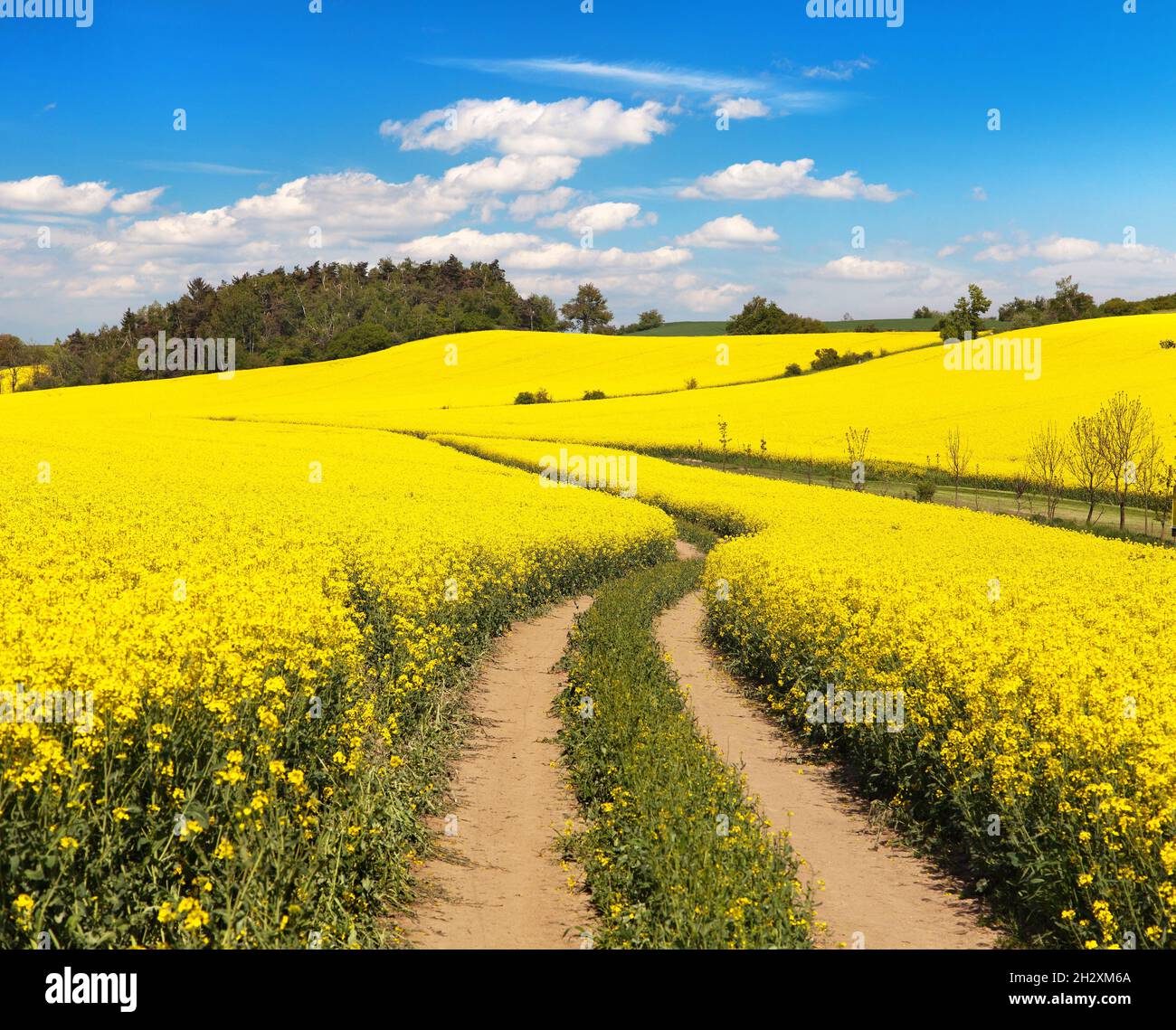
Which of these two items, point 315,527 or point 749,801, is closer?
point 749,801

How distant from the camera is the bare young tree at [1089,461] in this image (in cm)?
3950

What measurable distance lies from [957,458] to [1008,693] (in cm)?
4170

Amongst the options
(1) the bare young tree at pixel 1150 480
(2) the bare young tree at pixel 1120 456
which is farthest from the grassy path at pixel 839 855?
(1) the bare young tree at pixel 1150 480

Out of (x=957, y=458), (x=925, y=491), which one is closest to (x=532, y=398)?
(x=957, y=458)

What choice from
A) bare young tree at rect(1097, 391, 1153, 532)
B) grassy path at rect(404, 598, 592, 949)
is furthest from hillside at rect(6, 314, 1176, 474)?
grassy path at rect(404, 598, 592, 949)

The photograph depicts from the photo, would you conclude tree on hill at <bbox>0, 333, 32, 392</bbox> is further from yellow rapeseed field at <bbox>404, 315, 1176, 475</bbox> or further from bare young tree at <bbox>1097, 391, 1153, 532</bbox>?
bare young tree at <bbox>1097, 391, 1153, 532</bbox>

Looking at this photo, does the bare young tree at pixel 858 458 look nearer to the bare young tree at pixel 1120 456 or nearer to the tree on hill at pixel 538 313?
the bare young tree at pixel 1120 456

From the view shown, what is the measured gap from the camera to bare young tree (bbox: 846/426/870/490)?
153 ft

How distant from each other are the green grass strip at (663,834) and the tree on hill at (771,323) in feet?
415

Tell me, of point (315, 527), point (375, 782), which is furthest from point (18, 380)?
point (375, 782)
